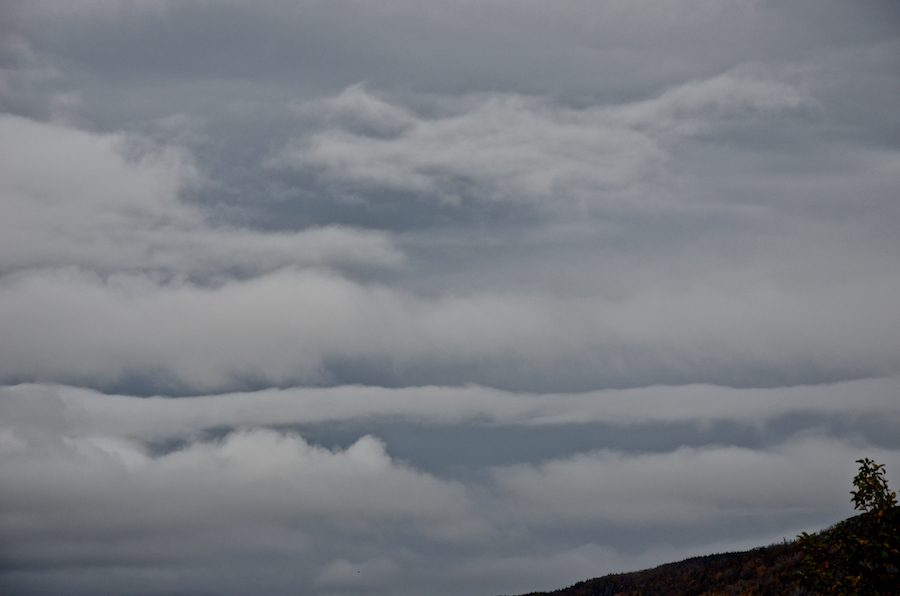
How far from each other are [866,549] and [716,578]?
50467 millimetres

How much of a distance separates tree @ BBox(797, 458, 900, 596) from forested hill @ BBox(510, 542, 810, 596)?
27.6 m

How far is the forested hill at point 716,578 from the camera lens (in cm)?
5781

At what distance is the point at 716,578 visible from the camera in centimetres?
6850

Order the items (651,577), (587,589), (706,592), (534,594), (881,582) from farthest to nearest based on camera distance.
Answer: (534,594), (587,589), (651,577), (706,592), (881,582)

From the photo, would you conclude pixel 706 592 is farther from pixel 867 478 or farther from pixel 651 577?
pixel 867 478

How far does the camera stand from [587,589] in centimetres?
9406

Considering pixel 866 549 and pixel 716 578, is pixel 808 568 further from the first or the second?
pixel 716 578

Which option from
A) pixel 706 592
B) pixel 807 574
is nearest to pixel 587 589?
pixel 706 592

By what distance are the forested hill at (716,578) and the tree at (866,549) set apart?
90.5 ft

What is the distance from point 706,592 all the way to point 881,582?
49.1 m

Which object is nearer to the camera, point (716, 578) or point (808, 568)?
point (808, 568)

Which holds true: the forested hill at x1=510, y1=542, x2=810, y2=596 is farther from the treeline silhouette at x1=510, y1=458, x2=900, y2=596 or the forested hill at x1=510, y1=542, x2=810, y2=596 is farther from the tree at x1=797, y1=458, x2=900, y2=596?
the tree at x1=797, y1=458, x2=900, y2=596

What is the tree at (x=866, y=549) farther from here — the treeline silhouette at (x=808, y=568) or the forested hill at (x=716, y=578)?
the forested hill at (x=716, y=578)

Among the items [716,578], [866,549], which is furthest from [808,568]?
[716,578]
